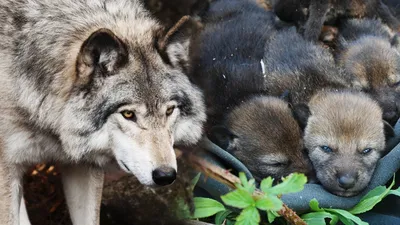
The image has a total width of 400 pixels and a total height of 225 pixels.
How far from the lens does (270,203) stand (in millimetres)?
2992

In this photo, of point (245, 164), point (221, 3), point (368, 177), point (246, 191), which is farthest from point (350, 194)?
point (221, 3)

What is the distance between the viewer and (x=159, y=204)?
4.43m

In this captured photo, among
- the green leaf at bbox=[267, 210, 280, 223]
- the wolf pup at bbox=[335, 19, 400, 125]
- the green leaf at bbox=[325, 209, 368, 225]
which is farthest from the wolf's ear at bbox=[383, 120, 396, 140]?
the green leaf at bbox=[267, 210, 280, 223]

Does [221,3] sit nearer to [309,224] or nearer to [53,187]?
[53,187]

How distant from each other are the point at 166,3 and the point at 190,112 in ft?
5.83

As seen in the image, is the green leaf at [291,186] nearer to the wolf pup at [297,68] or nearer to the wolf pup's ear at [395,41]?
the wolf pup at [297,68]

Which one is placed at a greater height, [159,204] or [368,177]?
[368,177]

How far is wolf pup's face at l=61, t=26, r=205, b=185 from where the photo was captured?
10.5 feet

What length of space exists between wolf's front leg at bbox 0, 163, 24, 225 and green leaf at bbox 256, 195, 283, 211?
4.12 feet

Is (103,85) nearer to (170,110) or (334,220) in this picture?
(170,110)

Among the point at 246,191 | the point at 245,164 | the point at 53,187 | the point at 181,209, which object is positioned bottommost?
the point at 53,187

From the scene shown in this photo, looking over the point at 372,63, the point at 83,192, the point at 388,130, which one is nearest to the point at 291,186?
the point at 388,130

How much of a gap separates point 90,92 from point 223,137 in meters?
1.09

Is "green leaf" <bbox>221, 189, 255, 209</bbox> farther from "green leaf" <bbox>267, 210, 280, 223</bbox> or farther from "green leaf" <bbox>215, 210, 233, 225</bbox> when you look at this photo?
"green leaf" <bbox>215, 210, 233, 225</bbox>
